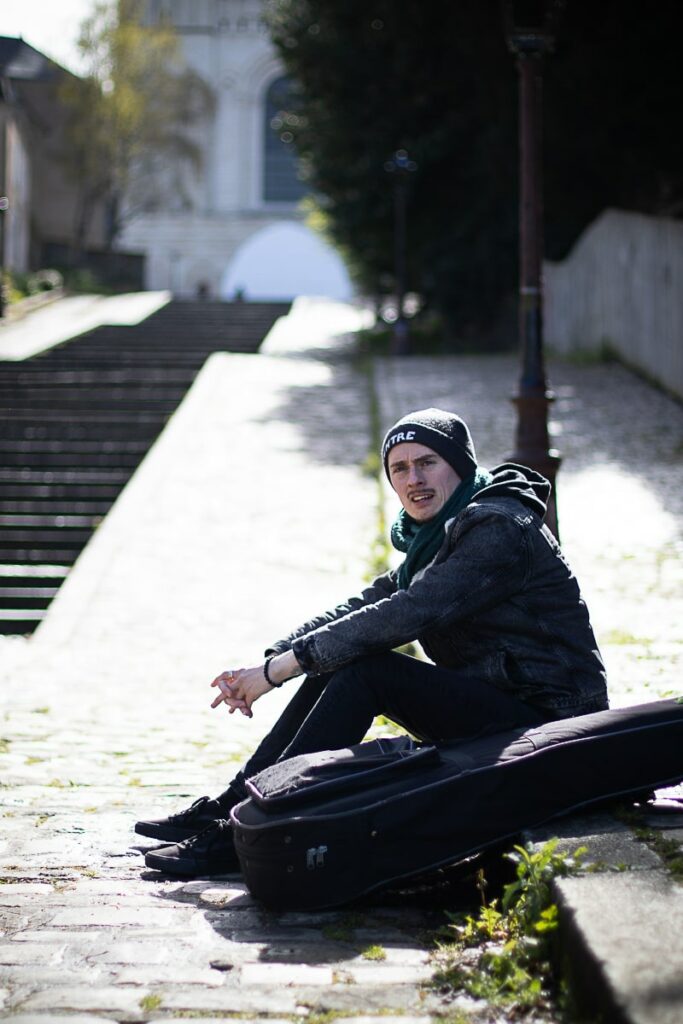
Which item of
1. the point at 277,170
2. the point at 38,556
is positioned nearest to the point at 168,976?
the point at 38,556

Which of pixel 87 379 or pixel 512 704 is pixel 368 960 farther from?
pixel 87 379

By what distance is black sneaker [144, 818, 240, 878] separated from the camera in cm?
424

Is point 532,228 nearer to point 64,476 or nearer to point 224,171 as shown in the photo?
point 64,476

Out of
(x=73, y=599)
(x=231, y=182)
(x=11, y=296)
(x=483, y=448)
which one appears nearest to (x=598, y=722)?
(x=73, y=599)

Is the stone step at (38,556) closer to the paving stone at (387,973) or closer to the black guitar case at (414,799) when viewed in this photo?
the black guitar case at (414,799)

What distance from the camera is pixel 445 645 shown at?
436cm

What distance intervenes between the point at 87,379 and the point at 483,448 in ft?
21.4

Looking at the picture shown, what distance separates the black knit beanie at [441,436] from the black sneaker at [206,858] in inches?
46.2

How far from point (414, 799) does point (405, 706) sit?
50 centimetres

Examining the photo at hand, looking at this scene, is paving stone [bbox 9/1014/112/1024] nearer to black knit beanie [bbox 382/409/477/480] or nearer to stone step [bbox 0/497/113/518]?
black knit beanie [bbox 382/409/477/480]

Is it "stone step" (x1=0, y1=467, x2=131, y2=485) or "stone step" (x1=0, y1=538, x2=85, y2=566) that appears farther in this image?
"stone step" (x1=0, y1=467, x2=131, y2=485)

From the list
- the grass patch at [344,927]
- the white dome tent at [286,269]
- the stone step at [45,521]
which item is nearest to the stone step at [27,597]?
the stone step at [45,521]

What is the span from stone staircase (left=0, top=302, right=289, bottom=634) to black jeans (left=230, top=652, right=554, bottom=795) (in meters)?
6.72

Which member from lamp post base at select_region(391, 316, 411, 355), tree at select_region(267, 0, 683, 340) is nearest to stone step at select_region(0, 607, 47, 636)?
tree at select_region(267, 0, 683, 340)
